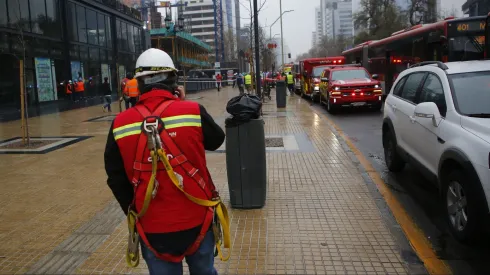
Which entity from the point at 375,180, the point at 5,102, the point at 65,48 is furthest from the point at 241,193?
the point at 65,48

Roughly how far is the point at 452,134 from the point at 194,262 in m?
3.42

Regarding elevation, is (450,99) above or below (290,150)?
above

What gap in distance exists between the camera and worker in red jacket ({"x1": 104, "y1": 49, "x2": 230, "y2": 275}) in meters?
2.43

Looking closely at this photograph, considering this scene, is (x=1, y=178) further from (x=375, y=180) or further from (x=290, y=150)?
(x=375, y=180)

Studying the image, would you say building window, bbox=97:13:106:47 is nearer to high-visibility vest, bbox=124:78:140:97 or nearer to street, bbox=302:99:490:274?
high-visibility vest, bbox=124:78:140:97

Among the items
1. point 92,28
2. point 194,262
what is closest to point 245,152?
point 194,262

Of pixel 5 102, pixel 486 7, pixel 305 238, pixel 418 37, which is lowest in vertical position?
pixel 305 238

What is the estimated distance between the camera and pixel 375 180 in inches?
279

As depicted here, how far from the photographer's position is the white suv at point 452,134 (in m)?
4.26

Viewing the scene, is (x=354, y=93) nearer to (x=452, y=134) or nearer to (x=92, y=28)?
(x=452, y=134)

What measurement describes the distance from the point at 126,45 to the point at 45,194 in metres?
28.3

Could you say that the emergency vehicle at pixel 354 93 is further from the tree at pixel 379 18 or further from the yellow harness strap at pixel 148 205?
the tree at pixel 379 18

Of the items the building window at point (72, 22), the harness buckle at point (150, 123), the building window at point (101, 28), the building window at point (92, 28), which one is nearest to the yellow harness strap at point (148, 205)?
the harness buckle at point (150, 123)

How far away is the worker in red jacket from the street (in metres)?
2.74
